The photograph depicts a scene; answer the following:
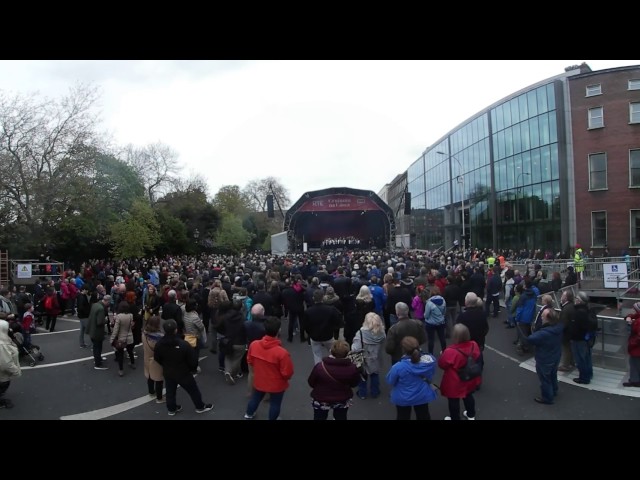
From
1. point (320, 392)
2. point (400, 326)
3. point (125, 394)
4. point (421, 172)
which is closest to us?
point (320, 392)

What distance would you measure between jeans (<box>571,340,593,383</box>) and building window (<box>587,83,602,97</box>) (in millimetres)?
22663

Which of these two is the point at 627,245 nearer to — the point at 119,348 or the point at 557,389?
the point at 557,389

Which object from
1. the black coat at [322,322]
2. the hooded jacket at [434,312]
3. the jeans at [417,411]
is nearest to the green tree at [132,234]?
the black coat at [322,322]

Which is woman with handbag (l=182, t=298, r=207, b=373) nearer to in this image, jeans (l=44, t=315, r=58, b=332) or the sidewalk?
the sidewalk

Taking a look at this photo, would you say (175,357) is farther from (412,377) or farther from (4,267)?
(4,267)

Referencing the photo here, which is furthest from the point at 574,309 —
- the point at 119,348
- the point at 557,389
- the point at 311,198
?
the point at 311,198

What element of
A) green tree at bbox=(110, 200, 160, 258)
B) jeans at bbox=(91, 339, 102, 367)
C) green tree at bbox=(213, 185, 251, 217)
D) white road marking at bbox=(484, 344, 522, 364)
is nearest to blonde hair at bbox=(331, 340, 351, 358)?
white road marking at bbox=(484, 344, 522, 364)

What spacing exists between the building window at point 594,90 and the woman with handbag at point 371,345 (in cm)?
2476

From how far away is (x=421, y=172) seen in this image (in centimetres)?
5138

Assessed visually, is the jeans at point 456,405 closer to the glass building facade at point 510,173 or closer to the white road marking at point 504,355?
the white road marking at point 504,355

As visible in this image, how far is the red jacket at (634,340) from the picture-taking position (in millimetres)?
6117

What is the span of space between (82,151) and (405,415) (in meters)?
24.0

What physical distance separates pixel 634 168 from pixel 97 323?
26.6 metres

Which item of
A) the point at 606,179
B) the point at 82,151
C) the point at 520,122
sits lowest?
the point at 606,179
